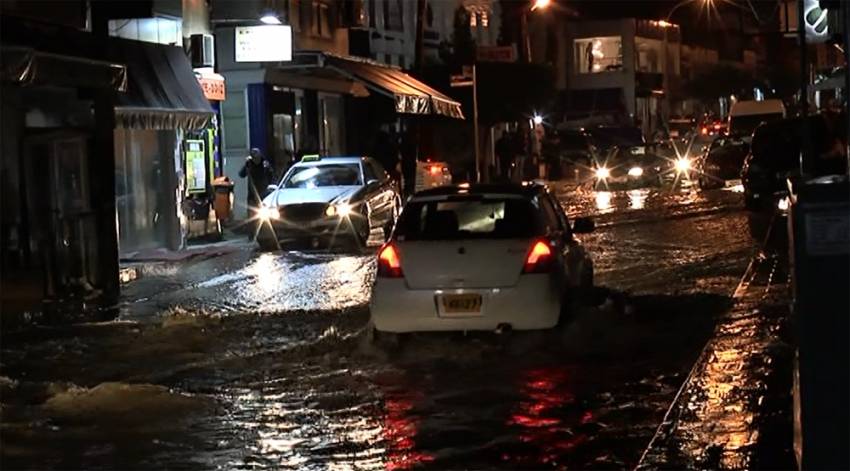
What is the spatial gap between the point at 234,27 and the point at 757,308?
18684 mm

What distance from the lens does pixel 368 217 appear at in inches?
950

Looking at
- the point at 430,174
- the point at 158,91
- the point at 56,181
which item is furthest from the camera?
the point at 430,174

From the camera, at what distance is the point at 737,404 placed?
379 inches

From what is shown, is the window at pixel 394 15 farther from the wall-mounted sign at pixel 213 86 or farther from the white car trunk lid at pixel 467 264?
the white car trunk lid at pixel 467 264

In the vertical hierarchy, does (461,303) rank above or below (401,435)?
above

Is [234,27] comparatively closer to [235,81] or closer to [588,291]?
[235,81]

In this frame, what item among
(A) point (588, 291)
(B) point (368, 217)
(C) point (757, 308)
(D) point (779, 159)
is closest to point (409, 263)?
(A) point (588, 291)

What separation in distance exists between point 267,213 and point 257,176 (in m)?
4.51

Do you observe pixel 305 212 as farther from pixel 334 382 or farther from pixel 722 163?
pixel 722 163

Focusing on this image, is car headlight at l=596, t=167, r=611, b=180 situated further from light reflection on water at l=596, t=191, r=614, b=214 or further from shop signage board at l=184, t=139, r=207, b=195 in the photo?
shop signage board at l=184, t=139, r=207, b=195

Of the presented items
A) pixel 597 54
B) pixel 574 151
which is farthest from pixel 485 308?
pixel 597 54

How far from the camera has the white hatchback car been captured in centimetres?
1199

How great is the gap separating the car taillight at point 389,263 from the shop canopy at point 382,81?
65.3 feet

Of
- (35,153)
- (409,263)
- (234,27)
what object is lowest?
(409,263)
